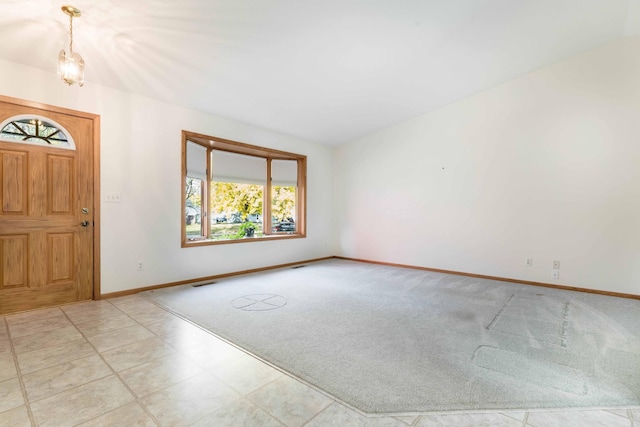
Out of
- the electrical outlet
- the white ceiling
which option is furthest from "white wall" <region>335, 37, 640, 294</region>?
the electrical outlet

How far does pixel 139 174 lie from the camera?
3.83m

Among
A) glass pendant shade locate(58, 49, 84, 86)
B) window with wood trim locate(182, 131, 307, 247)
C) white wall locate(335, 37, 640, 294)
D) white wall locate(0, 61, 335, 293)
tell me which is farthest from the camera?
window with wood trim locate(182, 131, 307, 247)

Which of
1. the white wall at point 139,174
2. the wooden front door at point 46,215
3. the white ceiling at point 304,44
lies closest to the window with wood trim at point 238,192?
the white wall at point 139,174

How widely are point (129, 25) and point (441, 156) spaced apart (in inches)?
188

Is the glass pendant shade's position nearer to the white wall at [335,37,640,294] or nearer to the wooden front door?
the wooden front door

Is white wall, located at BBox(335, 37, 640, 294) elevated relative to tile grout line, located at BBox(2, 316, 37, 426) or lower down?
elevated

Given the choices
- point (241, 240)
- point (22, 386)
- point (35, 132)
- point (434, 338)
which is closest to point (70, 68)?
point (35, 132)

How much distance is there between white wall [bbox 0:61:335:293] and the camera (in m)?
3.33

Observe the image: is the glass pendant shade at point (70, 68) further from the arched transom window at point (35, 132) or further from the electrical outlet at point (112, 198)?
the electrical outlet at point (112, 198)

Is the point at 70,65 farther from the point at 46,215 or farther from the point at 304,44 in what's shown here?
the point at 304,44

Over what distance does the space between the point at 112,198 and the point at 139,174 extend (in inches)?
17.4

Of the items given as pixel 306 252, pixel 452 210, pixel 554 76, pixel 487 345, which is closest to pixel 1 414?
pixel 487 345

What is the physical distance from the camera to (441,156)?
5.25 metres

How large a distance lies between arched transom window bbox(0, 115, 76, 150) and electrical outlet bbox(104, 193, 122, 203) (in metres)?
0.64
